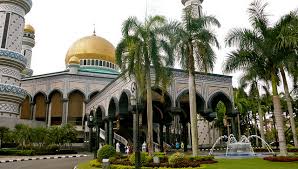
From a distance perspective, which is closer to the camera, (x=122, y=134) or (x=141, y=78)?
(x=141, y=78)

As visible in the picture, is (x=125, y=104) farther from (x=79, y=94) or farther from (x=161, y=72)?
(x=79, y=94)

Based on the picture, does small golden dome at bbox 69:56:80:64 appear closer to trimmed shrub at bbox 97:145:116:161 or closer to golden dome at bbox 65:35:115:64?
golden dome at bbox 65:35:115:64

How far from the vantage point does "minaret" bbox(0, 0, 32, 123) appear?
36.2 m

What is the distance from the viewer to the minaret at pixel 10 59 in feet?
119

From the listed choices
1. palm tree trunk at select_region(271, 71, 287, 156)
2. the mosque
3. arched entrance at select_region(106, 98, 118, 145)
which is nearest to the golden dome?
the mosque

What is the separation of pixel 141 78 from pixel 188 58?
3214mm

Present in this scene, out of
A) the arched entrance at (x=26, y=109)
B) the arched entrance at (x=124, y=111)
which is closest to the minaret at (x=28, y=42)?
the arched entrance at (x=26, y=109)

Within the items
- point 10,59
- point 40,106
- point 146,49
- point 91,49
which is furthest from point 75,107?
point 146,49

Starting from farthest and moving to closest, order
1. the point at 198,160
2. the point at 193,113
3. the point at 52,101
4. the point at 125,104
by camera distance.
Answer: the point at 52,101 → the point at 125,104 → the point at 193,113 → the point at 198,160

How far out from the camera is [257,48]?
57.2 ft

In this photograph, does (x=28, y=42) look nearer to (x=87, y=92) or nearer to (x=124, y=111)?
(x=87, y=92)

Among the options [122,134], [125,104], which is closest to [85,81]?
[122,134]

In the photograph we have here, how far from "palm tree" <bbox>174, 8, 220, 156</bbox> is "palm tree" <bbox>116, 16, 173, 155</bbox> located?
110 centimetres

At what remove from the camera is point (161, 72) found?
1934cm
